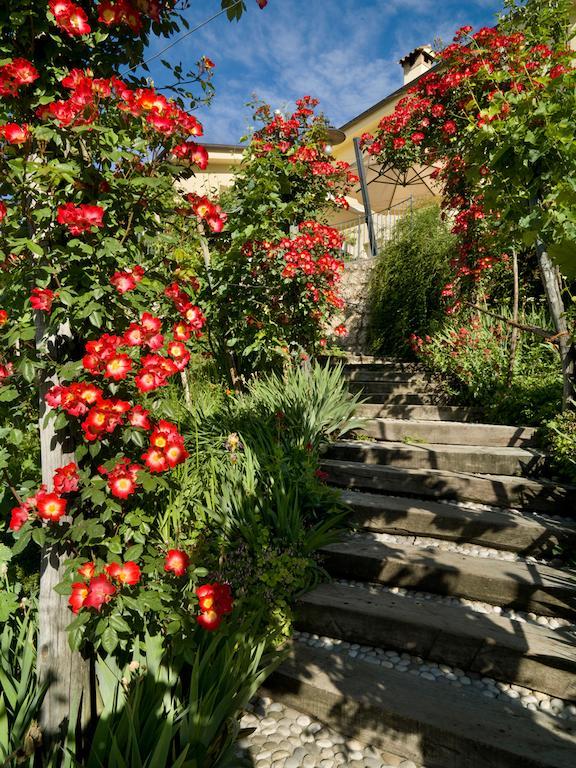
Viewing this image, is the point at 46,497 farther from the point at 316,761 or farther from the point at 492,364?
the point at 492,364

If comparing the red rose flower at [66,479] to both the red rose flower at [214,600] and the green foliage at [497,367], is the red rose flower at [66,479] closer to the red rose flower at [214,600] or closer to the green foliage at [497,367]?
the red rose flower at [214,600]

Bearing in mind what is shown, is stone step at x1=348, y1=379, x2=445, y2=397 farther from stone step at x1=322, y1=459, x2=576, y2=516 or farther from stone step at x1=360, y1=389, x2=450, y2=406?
stone step at x1=322, y1=459, x2=576, y2=516

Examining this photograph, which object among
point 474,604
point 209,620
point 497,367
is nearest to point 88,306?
point 209,620

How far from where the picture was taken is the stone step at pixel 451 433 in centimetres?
346

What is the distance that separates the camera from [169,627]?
1570mm

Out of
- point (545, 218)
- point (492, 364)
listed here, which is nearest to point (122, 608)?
point (545, 218)

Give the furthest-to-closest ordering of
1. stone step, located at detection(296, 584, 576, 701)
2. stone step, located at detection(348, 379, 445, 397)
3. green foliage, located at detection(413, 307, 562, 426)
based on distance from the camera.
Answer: stone step, located at detection(348, 379, 445, 397) < green foliage, located at detection(413, 307, 562, 426) < stone step, located at detection(296, 584, 576, 701)

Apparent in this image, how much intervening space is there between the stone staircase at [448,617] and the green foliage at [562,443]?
0.39 ft

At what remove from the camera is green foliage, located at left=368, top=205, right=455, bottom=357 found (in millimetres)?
6297

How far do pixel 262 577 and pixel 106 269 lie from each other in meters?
1.63

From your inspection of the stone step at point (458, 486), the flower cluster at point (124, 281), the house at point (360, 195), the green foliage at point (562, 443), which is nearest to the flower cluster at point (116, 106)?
the flower cluster at point (124, 281)

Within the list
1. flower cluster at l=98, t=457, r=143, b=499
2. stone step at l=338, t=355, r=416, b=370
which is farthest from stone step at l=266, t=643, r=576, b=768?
stone step at l=338, t=355, r=416, b=370

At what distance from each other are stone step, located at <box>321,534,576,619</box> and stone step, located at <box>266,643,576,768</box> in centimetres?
53

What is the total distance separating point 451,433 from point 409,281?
350 centimetres
